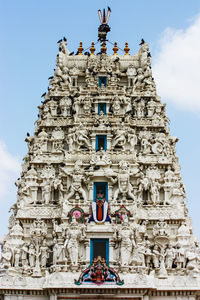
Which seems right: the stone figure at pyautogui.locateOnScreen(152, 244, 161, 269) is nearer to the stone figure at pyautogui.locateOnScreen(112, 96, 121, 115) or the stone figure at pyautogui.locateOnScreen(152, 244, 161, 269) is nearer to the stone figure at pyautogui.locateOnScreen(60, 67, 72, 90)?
the stone figure at pyautogui.locateOnScreen(112, 96, 121, 115)

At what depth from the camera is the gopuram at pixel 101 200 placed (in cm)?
2605

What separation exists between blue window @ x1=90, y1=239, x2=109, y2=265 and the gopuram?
5cm

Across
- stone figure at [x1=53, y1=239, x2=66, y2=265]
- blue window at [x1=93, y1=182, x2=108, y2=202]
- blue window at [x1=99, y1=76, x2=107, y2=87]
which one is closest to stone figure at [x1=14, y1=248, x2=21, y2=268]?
stone figure at [x1=53, y1=239, x2=66, y2=265]

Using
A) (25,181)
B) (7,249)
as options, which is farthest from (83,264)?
(25,181)

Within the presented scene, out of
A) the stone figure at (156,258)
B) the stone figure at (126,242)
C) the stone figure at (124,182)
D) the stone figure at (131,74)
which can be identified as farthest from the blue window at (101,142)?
the stone figure at (156,258)

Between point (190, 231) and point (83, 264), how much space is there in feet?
21.7

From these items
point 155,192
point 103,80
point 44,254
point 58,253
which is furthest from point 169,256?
point 103,80

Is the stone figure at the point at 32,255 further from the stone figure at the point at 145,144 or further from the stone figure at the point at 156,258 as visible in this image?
the stone figure at the point at 145,144

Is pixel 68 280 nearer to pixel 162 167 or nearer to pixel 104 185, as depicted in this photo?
pixel 104 185

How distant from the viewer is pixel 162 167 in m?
31.0

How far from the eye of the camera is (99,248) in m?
27.6

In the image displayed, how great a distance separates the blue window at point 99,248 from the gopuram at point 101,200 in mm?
53

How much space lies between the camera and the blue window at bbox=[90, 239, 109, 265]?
2739 cm

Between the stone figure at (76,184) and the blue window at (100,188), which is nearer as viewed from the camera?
the stone figure at (76,184)
